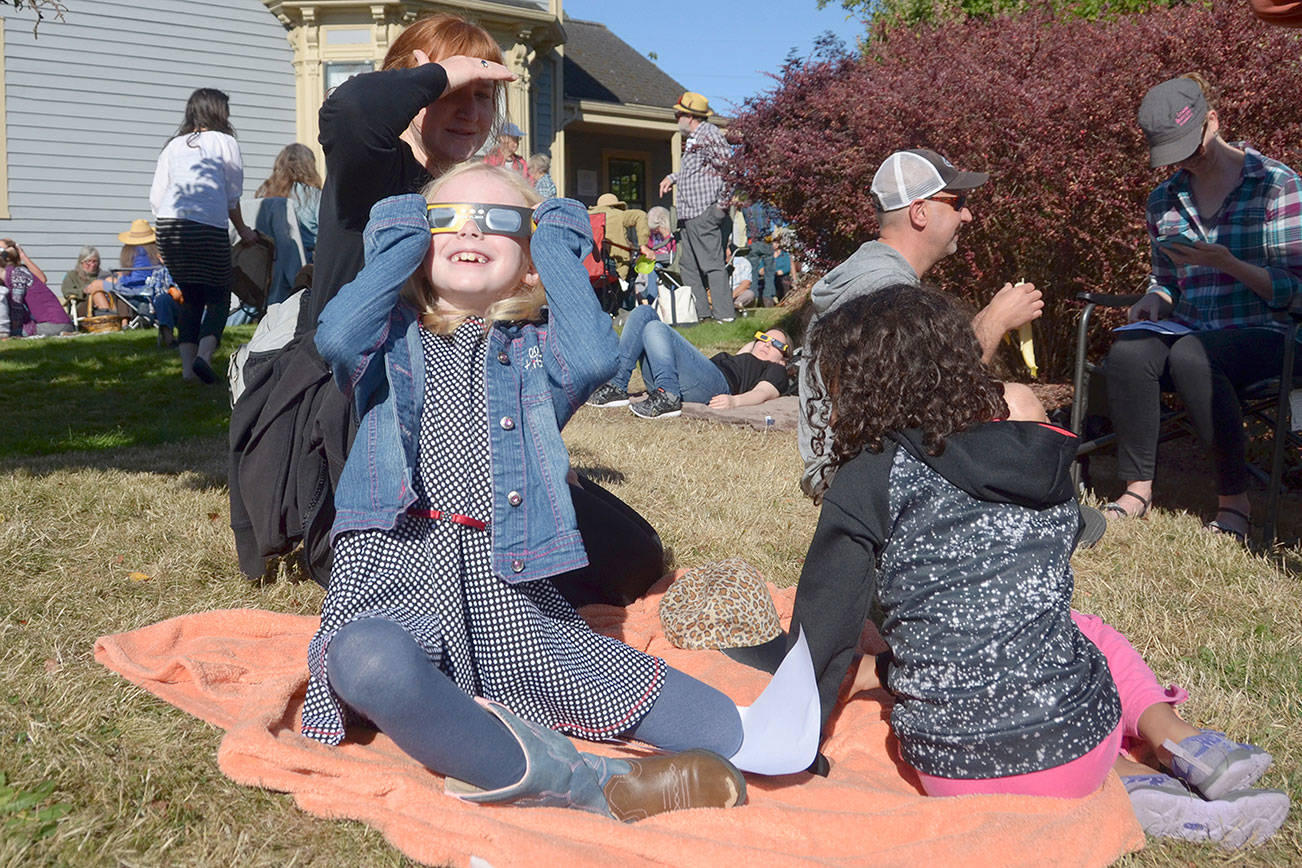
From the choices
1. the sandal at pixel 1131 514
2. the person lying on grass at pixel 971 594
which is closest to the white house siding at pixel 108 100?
the sandal at pixel 1131 514

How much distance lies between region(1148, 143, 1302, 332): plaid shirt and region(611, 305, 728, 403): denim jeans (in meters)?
3.36

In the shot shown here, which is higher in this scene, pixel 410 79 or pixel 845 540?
pixel 410 79

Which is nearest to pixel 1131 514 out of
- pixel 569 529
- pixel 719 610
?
pixel 719 610

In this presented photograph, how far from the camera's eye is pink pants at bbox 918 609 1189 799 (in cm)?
222

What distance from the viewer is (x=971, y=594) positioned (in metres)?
2.27

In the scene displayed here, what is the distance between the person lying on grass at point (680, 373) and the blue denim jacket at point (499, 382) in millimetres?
4703

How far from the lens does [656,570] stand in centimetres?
369

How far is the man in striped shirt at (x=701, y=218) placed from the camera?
40.5ft

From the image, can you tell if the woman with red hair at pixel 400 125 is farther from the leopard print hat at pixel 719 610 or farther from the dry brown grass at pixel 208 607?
the leopard print hat at pixel 719 610

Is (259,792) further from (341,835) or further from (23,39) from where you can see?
(23,39)

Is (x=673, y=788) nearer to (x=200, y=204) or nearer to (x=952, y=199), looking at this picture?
(x=952, y=199)

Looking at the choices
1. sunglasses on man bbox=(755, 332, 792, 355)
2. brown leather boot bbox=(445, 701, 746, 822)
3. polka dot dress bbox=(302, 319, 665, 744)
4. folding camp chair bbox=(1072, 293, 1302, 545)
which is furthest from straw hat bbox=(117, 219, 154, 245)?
brown leather boot bbox=(445, 701, 746, 822)

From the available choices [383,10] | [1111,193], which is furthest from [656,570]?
[383,10]

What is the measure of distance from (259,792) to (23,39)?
16218 millimetres
